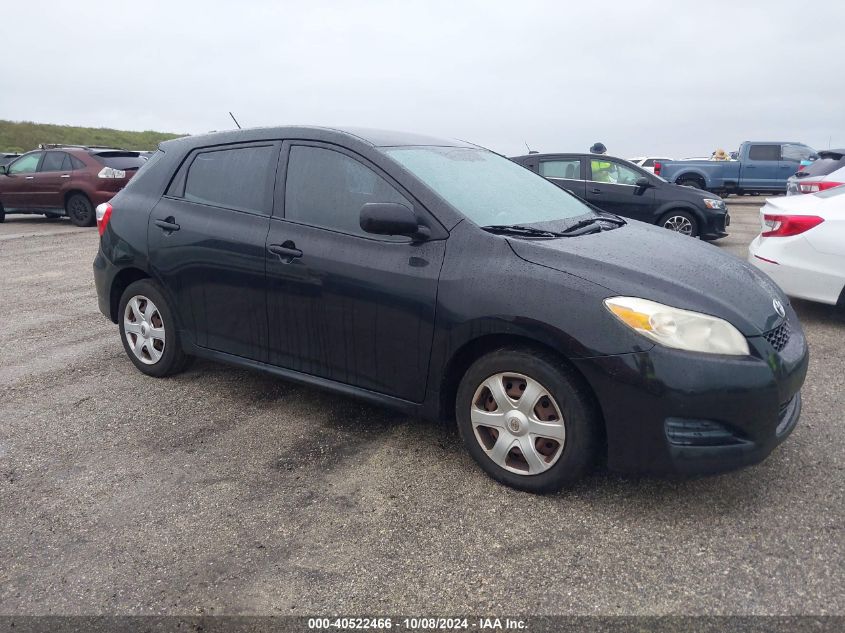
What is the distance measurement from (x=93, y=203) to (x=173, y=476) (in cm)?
1270

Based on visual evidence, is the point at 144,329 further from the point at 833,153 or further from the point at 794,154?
the point at 794,154

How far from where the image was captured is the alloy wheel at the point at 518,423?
125 inches

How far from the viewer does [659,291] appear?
10.1ft

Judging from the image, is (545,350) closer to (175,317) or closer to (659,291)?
(659,291)

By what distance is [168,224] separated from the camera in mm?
4516

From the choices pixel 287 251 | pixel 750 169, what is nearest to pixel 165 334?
pixel 287 251

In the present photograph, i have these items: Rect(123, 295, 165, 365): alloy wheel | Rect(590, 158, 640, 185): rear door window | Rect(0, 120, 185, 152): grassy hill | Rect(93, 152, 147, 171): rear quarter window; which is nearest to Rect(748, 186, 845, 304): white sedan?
Rect(123, 295, 165, 365): alloy wheel

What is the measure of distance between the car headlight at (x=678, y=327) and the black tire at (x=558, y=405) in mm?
352

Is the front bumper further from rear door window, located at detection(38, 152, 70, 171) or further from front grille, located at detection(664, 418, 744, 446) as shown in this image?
rear door window, located at detection(38, 152, 70, 171)

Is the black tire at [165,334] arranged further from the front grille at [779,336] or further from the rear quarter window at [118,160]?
the rear quarter window at [118,160]

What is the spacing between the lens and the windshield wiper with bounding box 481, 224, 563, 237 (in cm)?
349

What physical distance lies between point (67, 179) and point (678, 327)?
48.4 ft

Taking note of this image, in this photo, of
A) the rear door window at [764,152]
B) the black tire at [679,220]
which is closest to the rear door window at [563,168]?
the black tire at [679,220]

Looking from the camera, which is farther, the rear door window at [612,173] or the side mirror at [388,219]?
the rear door window at [612,173]
